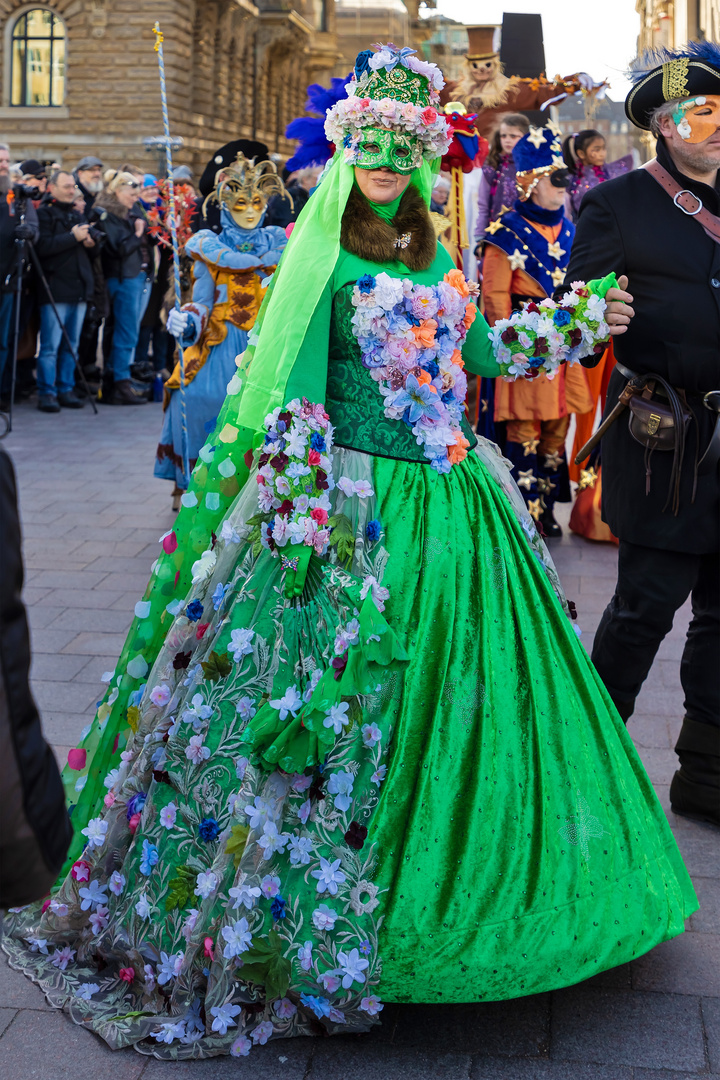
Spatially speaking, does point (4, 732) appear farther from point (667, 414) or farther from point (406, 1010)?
point (667, 414)

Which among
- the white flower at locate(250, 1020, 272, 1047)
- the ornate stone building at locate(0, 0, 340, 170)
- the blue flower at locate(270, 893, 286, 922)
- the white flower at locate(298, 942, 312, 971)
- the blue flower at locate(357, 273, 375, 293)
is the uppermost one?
the ornate stone building at locate(0, 0, 340, 170)

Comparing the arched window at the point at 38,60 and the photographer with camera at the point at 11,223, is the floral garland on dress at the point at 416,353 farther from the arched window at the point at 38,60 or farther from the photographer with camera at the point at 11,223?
the arched window at the point at 38,60

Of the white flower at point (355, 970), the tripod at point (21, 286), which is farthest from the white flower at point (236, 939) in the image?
the tripod at point (21, 286)

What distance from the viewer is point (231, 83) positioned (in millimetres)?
32938

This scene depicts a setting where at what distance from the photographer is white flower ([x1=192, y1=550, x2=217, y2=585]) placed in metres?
2.78

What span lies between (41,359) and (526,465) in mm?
6008

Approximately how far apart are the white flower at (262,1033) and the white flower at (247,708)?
623 mm

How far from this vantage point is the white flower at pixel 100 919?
277cm

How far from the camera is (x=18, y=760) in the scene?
1.52 metres

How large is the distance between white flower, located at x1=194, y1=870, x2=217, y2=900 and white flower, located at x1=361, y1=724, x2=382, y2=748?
42cm

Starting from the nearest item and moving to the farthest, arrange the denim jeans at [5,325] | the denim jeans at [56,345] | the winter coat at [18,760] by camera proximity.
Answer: the winter coat at [18,760], the denim jeans at [5,325], the denim jeans at [56,345]

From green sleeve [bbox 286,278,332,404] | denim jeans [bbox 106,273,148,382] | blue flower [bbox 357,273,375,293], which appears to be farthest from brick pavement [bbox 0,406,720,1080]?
denim jeans [bbox 106,273,148,382]

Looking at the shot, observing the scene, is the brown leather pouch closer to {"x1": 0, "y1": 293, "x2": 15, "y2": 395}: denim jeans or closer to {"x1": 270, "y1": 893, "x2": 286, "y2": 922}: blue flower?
{"x1": 270, "y1": 893, "x2": 286, "y2": 922}: blue flower

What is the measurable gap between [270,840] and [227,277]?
4.37 meters
